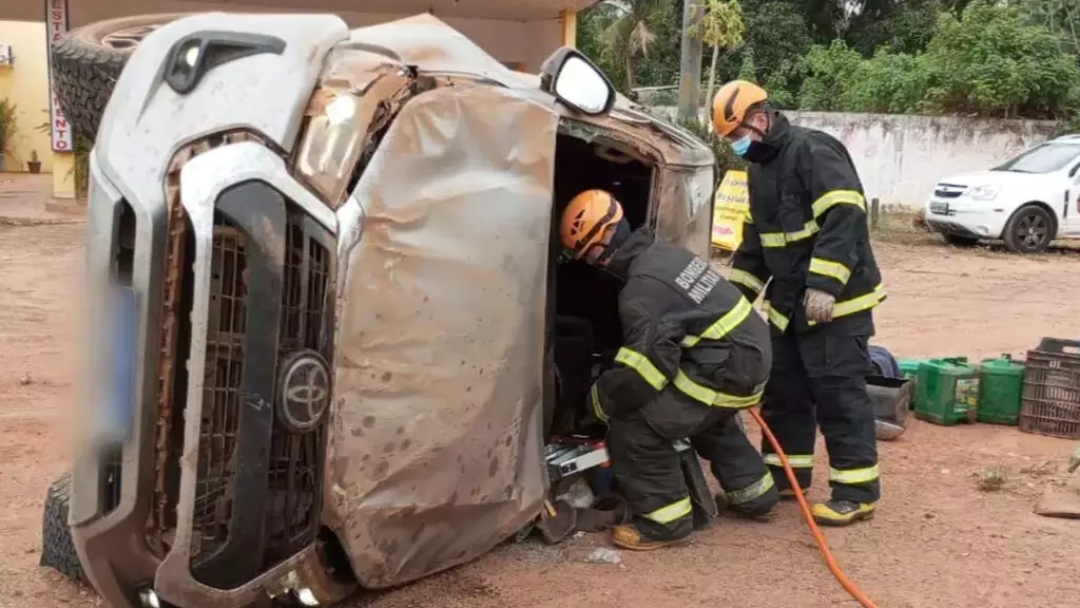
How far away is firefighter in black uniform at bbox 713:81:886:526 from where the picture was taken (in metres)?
4.60

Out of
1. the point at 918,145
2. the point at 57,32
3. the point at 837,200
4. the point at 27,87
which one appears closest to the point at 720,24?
the point at 918,145

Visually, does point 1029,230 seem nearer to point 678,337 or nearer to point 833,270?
point 833,270

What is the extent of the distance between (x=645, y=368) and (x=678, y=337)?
0.57ft

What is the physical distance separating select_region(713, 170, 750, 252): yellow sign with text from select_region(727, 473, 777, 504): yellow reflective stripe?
8627 millimetres

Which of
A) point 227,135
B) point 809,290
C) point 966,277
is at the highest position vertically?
point 227,135

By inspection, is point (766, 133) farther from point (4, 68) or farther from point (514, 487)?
point (4, 68)

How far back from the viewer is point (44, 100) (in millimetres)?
27547

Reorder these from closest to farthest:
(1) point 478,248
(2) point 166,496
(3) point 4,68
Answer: (2) point 166,496
(1) point 478,248
(3) point 4,68

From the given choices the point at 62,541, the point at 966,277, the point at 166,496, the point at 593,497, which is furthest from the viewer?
the point at 966,277

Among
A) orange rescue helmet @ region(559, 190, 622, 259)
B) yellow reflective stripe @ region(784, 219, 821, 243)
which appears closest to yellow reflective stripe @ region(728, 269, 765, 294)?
yellow reflective stripe @ region(784, 219, 821, 243)

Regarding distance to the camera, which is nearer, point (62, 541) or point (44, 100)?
point (62, 541)

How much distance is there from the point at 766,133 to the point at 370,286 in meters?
2.26

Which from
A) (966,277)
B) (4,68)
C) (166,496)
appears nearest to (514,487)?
(166,496)

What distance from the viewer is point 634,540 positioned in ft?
14.2
